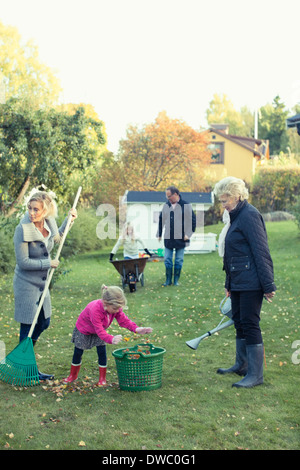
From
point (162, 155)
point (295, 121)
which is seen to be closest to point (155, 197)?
point (162, 155)

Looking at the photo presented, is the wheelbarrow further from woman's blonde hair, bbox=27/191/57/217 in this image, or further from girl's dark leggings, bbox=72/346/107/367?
girl's dark leggings, bbox=72/346/107/367

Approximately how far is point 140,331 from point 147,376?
17.6 inches

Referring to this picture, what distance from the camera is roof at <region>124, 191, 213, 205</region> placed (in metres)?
19.9

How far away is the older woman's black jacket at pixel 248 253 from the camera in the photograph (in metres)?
4.87

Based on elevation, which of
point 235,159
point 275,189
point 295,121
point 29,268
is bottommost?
point 29,268

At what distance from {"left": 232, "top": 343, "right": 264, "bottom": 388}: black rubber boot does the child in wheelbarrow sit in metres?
1.03

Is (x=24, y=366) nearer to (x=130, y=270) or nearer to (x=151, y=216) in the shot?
(x=130, y=270)

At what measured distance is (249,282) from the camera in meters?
4.94

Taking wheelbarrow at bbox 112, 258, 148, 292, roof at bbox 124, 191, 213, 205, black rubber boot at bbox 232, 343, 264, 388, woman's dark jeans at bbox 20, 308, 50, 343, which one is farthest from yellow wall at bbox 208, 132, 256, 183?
black rubber boot at bbox 232, 343, 264, 388

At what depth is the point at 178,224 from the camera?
1077 cm

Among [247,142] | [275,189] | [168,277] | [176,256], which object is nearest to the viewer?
[176,256]

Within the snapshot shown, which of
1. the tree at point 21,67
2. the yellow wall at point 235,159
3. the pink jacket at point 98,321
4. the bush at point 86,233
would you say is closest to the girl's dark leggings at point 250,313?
the pink jacket at point 98,321

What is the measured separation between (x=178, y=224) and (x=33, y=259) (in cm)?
577
